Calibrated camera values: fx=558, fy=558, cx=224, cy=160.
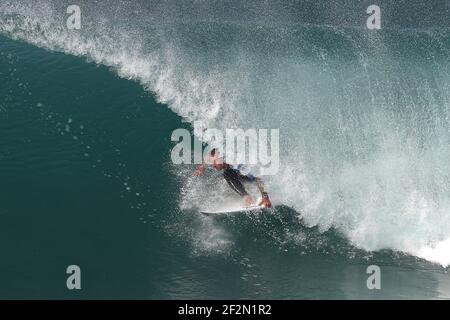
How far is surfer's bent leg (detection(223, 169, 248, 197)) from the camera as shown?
936 inches

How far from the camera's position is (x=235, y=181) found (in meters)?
23.9

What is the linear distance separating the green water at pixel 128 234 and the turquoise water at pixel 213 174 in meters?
0.07

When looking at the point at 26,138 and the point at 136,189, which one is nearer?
the point at 136,189

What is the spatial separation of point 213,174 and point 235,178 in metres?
1.77

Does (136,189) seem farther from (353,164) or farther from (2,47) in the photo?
(2,47)

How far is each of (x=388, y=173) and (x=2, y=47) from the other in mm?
23482

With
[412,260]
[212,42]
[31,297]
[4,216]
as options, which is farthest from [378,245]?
[212,42]

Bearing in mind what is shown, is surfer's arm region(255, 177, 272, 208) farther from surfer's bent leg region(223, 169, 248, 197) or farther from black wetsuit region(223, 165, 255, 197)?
surfer's bent leg region(223, 169, 248, 197)

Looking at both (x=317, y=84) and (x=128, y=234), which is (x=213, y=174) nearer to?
(x=128, y=234)

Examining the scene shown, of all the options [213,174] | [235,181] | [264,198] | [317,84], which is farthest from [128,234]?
[317,84]

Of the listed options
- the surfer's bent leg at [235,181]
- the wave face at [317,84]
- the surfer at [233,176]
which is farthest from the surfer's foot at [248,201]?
the wave face at [317,84]
